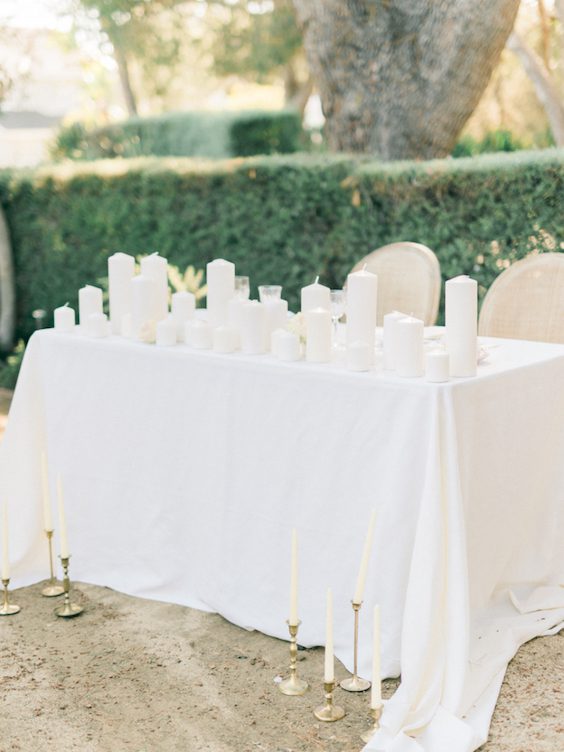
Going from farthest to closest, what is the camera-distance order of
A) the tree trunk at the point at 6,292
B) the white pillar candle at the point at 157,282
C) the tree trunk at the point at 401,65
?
the tree trunk at the point at 6,292
the tree trunk at the point at 401,65
the white pillar candle at the point at 157,282

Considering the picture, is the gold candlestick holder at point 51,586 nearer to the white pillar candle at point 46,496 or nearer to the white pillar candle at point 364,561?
the white pillar candle at point 46,496

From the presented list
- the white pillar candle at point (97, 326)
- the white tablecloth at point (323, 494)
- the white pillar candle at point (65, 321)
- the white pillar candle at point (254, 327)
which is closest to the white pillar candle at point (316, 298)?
the white pillar candle at point (254, 327)

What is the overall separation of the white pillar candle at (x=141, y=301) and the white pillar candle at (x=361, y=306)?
30.3 inches

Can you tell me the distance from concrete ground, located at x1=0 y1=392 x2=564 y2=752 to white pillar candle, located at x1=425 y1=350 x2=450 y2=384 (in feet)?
3.03

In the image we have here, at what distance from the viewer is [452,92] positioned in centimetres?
704

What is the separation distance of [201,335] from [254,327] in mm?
230

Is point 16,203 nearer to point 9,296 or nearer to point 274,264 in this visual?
point 9,296

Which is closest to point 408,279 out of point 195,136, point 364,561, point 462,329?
point 462,329

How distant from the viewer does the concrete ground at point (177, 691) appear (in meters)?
2.70

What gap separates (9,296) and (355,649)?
626 centimetres

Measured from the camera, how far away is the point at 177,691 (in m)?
2.98

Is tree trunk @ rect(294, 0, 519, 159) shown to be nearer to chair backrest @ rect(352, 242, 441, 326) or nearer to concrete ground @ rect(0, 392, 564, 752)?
chair backrest @ rect(352, 242, 441, 326)

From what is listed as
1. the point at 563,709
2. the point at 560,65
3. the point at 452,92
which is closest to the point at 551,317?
the point at 563,709

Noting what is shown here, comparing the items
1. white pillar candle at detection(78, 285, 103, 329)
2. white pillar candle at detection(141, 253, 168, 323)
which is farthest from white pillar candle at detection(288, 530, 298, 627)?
white pillar candle at detection(78, 285, 103, 329)
